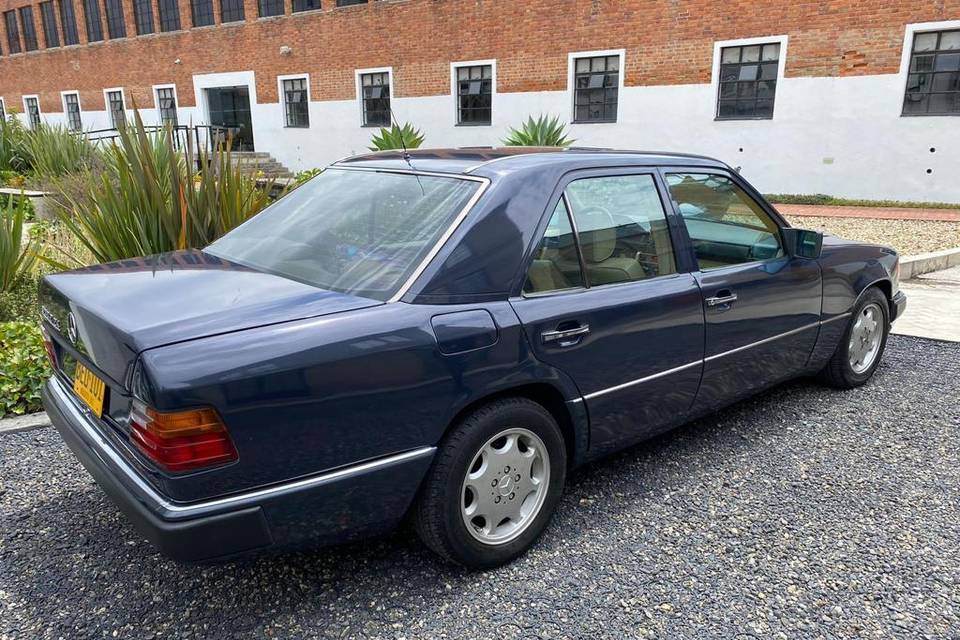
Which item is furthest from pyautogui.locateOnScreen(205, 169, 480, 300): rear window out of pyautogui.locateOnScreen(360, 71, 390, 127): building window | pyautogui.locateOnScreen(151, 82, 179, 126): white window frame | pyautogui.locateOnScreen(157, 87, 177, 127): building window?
pyautogui.locateOnScreen(157, 87, 177, 127): building window

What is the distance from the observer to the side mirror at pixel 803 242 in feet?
12.2

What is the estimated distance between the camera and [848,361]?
4.44 meters

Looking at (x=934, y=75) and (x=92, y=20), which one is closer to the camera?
(x=934, y=75)

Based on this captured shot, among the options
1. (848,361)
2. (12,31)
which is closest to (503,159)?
(848,361)

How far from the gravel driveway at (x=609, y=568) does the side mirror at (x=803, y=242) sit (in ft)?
3.51

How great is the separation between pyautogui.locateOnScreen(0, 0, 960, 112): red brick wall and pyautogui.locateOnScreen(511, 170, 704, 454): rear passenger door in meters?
12.7

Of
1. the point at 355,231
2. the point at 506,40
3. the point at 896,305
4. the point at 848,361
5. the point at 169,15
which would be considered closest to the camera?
the point at 355,231

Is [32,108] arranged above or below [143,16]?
below

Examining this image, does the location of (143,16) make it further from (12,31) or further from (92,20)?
(12,31)

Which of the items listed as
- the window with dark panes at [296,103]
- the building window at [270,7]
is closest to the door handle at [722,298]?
the window with dark panes at [296,103]

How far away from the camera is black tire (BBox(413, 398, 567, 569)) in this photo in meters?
2.43

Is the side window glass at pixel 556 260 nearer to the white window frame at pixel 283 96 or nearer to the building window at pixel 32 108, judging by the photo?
the white window frame at pixel 283 96

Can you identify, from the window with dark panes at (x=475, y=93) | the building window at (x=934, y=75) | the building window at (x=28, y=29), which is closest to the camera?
the building window at (x=934, y=75)

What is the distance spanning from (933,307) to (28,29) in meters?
39.5
